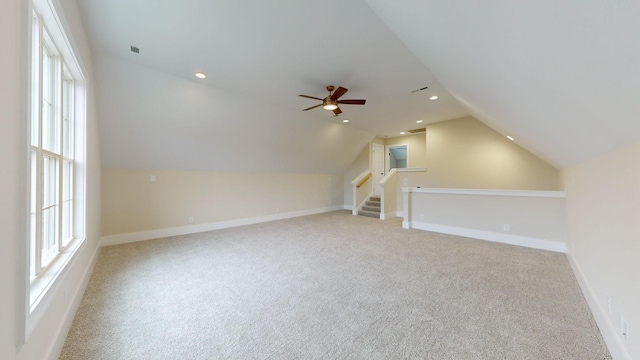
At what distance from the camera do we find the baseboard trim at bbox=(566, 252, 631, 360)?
1489 millimetres

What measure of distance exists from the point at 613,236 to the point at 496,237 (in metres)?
3.02

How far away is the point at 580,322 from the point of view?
6.35 feet

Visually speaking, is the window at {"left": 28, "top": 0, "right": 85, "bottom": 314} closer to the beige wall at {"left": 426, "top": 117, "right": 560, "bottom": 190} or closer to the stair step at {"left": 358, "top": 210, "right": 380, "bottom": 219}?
the stair step at {"left": 358, "top": 210, "right": 380, "bottom": 219}

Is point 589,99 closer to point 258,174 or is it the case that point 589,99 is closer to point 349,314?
point 349,314

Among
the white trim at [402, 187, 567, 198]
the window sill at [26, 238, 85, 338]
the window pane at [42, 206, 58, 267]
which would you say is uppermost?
the white trim at [402, 187, 567, 198]

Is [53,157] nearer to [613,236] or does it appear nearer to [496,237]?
[613,236]

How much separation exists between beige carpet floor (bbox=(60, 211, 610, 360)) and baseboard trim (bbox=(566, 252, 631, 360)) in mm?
60

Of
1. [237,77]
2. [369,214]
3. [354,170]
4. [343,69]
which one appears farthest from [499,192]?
[237,77]

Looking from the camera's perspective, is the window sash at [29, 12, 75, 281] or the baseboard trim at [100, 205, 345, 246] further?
the baseboard trim at [100, 205, 345, 246]

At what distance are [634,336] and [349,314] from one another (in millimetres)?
1793

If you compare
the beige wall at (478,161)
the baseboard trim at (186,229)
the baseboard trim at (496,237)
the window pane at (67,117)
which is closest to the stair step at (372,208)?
the beige wall at (478,161)

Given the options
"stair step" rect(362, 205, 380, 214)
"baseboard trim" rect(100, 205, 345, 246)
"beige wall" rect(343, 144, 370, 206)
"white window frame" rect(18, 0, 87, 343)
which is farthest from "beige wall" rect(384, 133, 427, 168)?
"white window frame" rect(18, 0, 87, 343)

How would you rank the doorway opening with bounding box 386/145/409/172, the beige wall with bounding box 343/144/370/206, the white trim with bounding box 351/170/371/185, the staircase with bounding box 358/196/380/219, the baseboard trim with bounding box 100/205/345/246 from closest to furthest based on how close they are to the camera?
the baseboard trim with bounding box 100/205/345/246
the staircase with bounding box 358/196/380/219
the white trim with bounding box 351/170/371/185
the beige wall with bounding box 343/144/370/206
the doorway opening with bounding box 386/145/409/172

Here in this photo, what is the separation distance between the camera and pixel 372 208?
7586 millimetres
